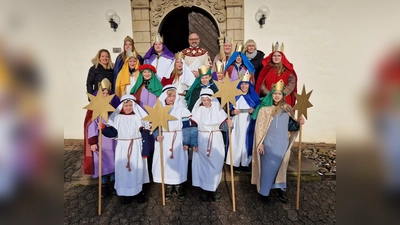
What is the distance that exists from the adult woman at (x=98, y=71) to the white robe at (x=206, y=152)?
6.27 feet

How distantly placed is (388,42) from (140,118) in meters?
3.02

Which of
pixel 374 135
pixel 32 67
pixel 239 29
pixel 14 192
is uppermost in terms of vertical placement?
pixel 239 29

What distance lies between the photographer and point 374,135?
37.5 inches

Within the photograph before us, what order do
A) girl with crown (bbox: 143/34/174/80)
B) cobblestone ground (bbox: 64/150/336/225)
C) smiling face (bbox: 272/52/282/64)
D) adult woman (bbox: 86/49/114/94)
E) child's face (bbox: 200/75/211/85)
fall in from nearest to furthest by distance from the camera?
cobblestone ground (bbox: 64/150/336/225) → child's face (bbox: 200/75/211/85) → smiling face (bbox: 272/52/282/64) → adult woman (bbox: 86/49/114/94) → girl with crown (bbox: 143/34/174/80)

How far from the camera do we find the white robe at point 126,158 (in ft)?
10.8

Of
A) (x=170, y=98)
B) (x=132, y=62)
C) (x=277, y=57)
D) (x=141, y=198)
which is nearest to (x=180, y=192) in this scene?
(x=141, y=198)

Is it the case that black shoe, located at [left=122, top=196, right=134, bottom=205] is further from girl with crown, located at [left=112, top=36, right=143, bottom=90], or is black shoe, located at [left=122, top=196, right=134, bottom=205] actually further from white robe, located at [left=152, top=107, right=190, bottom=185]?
girl with crown, located at [left=112, top=36, right=143, bottom=90]

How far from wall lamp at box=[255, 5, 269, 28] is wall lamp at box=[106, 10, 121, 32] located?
11.3 feet

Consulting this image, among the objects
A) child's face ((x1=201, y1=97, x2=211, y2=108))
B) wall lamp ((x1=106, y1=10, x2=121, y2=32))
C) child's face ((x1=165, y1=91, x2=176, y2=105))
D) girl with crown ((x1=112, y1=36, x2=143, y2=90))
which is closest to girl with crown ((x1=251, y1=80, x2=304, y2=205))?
child's face ((x1=201, y1=97, x2=211, y2=108))

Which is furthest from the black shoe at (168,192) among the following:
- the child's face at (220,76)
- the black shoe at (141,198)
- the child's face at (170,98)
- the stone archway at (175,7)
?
the stone archway at (175,7)

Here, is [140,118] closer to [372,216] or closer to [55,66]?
[55,66]

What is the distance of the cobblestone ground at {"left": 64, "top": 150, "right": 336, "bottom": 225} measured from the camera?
3.14 m

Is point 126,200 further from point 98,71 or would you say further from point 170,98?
point 98,71

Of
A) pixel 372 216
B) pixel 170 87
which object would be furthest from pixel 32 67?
pixel 170 87
